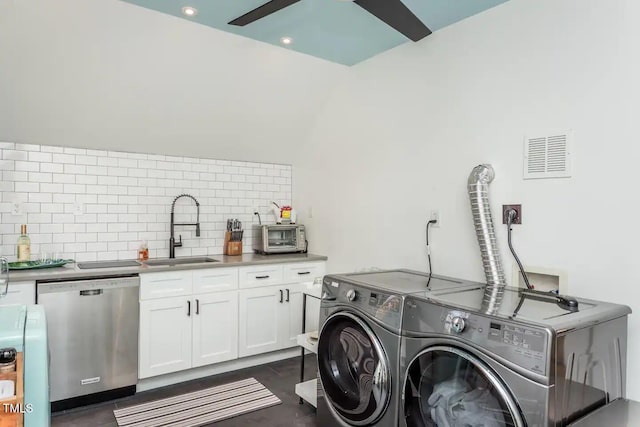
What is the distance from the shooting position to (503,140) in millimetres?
2439

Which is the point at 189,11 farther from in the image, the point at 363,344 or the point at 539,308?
the point at 539,308

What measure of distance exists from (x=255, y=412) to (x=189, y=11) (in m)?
2.71

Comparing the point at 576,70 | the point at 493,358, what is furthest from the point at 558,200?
the point at 493,358

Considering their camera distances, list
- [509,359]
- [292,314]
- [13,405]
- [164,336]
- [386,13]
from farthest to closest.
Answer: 1. [292,314]
2. [164,336]
3. [386,13]
4. [509,359]
5. [13,405]

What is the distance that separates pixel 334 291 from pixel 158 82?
2.11 meters

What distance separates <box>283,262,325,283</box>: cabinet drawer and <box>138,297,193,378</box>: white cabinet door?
3.06 ft

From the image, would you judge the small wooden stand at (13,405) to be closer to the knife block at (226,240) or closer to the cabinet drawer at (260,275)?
the cabinet drawer at (260,275)

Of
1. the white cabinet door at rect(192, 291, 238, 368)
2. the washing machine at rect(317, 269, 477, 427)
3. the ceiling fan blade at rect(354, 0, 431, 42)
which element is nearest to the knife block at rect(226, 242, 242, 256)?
the white cabinet door at rect(192, 291, 238, 368)

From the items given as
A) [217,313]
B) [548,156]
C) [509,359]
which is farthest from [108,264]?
[548,156]

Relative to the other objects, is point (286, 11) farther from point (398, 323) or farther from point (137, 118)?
point (398, 323)

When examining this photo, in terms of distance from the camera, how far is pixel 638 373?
187 centimetres

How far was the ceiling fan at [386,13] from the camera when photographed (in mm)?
1971

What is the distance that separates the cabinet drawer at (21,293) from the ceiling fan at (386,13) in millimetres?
2134

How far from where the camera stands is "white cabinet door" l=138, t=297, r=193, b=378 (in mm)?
3104
